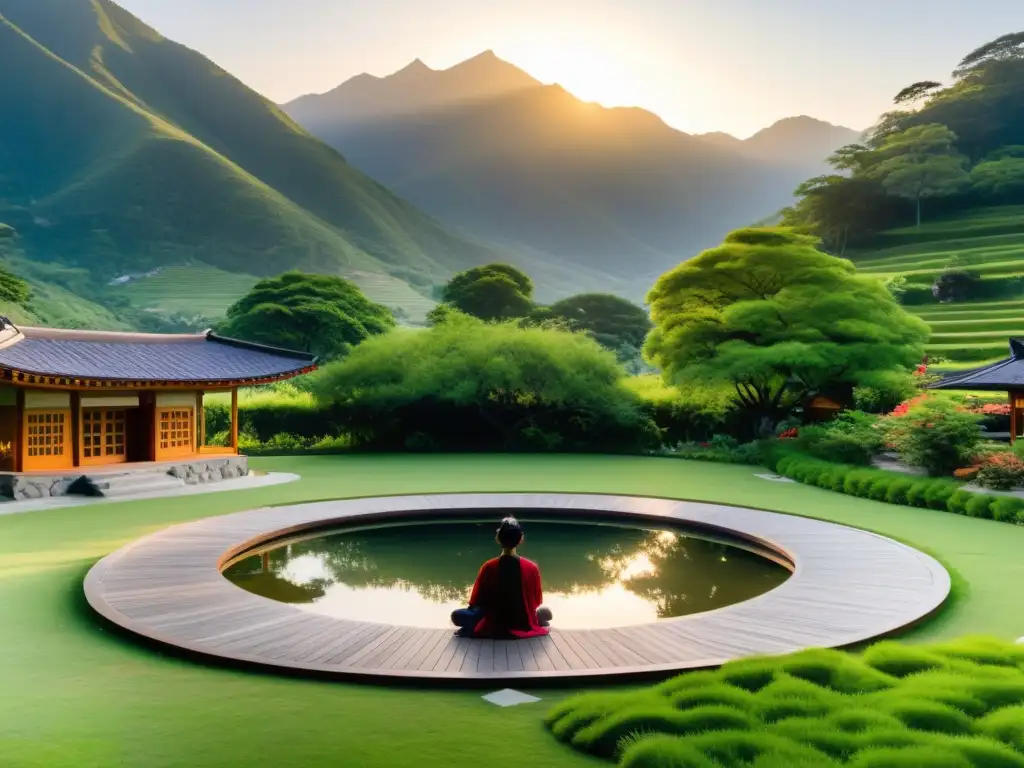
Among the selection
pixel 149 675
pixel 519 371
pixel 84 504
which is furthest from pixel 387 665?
pixel 519 371

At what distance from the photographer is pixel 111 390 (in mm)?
20828

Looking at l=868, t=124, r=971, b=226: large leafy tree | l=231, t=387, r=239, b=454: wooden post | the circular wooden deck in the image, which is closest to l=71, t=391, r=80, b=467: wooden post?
l=231, t=387, r=239, b=454: wooden post

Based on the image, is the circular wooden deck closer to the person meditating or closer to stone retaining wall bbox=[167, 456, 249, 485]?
the person meditating

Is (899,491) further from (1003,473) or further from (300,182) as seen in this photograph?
(300,182)

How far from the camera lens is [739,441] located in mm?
29000

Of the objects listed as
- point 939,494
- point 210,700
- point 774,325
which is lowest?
point 210,700

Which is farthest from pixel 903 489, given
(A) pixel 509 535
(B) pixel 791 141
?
(B) pixel 791 141

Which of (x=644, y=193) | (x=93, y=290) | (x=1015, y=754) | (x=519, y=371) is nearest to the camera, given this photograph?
(x=1015, y=754)

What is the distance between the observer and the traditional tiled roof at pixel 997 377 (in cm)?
1923

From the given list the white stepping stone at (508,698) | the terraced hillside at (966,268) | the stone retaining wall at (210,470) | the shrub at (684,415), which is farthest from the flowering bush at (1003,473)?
the terraced hillside at (966,268)

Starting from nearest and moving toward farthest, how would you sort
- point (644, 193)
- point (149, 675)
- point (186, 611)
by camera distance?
1. point (149, 675)
2. point (186, 611)
3. point (644, 193)

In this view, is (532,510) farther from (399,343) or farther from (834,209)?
(834,209)

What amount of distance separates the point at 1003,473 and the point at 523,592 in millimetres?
12762

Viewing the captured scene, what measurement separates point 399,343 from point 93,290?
3060 inches
